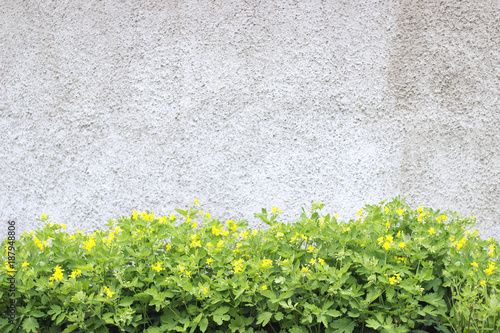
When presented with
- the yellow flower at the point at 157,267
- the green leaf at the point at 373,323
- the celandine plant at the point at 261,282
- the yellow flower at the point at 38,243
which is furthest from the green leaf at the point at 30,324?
the green leaf at the point at 373,323

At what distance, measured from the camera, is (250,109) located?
2602 mm

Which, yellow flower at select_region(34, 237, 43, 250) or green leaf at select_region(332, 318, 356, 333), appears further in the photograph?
yellow flower at select_region(34, 237, 43, 250)

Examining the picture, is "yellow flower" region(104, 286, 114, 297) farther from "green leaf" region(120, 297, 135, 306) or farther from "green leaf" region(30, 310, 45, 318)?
"green leaf" region(30, 310, 45, 318)

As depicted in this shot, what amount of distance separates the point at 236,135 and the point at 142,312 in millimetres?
1352

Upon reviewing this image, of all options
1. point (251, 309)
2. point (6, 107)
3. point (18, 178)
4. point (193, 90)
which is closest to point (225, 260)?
point (251, 309)

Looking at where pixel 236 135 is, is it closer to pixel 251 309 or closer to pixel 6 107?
pixel 251 309

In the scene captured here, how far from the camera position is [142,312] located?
164cm

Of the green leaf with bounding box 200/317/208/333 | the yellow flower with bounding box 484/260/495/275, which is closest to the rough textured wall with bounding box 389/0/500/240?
the yellow flower with bounding box 484/260/495/275

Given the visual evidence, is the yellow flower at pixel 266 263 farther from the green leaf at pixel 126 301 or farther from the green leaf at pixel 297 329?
the green leaf at pixel 126 301

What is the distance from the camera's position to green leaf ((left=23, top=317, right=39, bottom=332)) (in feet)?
5.06

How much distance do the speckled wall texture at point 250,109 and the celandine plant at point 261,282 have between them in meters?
0.74

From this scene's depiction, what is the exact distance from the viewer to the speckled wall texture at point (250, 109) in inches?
97.2

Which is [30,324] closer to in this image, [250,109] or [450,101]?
[250,109]

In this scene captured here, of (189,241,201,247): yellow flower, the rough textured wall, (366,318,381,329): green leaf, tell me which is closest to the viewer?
(366,318,381,329): green leaf
